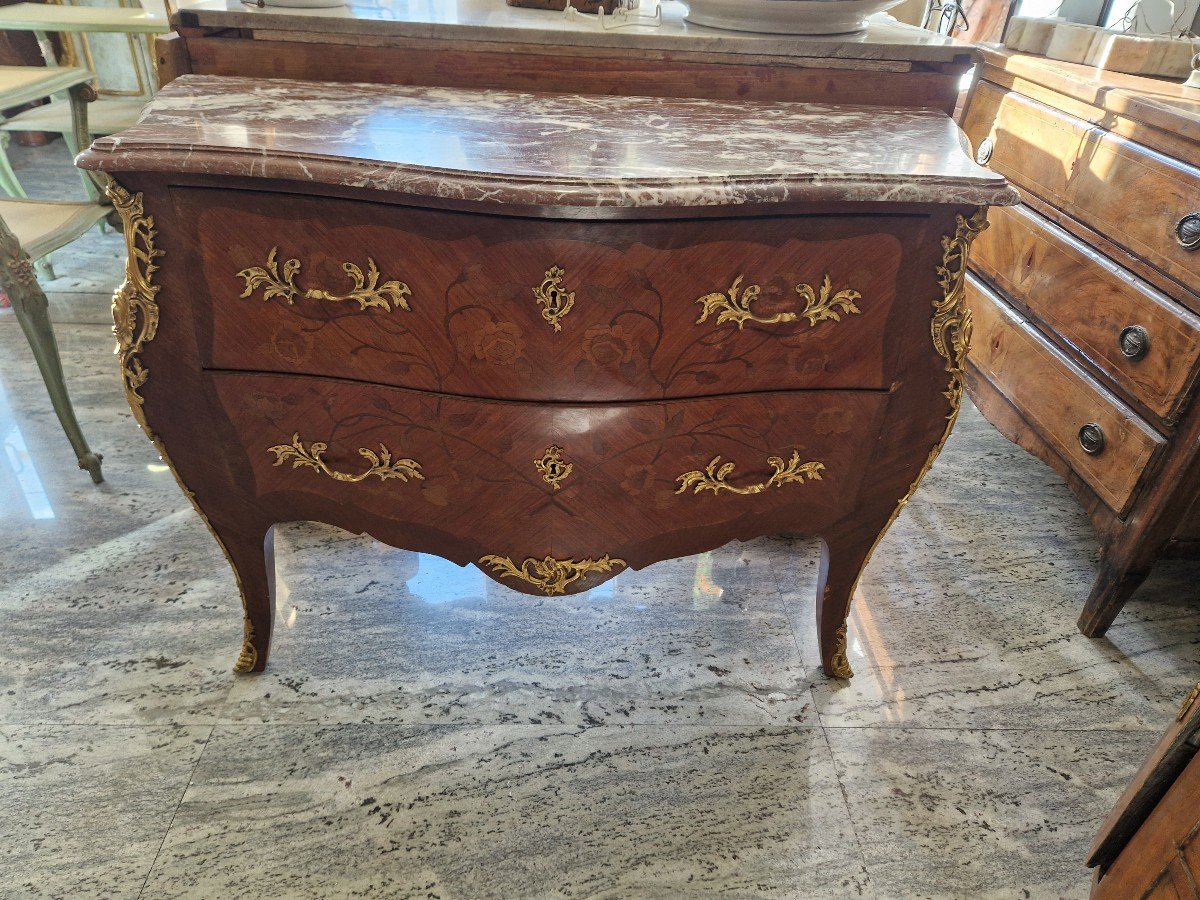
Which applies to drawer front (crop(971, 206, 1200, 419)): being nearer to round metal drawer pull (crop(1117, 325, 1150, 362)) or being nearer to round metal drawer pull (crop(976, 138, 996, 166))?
round metal drawer pull (crop(1117, 325, 1150, 362))

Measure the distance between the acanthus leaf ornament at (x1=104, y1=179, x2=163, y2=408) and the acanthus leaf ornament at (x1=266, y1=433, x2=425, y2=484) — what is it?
0.20 metres

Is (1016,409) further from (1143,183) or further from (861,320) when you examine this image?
(861,320)

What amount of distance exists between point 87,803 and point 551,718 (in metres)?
0.72

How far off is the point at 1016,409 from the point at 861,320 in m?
0.96

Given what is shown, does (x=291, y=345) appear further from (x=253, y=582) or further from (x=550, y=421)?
(x=253, y=582)

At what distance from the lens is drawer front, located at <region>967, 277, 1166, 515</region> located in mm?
1458

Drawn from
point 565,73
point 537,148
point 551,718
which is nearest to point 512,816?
point 551,718

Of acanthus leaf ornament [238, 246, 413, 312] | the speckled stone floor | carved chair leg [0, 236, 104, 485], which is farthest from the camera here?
carved chair leg [0, 236, 104, 485]

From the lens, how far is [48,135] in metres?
4.12

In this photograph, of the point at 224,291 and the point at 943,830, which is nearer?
the point at 224,291

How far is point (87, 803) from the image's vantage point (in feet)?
3.94

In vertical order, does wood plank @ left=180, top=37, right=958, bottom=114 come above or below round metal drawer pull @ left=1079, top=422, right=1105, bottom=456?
above

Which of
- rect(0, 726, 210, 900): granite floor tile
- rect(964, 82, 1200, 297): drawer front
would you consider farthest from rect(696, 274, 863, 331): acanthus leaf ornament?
rect(0, 726, 210, 900): granite floor tile

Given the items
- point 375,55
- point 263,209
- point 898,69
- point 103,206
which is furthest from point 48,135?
point 898,69
